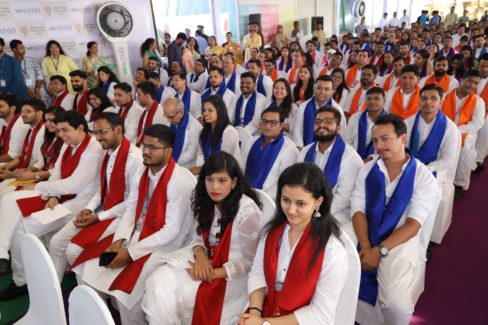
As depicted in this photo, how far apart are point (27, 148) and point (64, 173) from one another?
39.1 inches

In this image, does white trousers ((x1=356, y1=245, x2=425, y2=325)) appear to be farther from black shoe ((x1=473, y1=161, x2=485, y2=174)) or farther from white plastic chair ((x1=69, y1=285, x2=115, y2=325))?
black shoe ((x1=473, y1=161, x2=485, y2=174))

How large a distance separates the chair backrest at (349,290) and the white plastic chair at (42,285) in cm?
106

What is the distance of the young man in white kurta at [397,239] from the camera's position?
1745mm

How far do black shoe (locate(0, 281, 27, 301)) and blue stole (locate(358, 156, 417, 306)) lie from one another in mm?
2132

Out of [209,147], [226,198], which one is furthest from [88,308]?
[209,147]

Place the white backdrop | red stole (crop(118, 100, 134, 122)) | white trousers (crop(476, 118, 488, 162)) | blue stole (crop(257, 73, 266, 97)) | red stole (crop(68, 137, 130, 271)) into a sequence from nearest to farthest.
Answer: red stole (crop(68, 137, 130, 271))
white trousers (crop(476, 118, 488, 162))
red stole (crop(118, 100, 134, 122))
blue stole (crop(257, 73, 266, 97))
the white backdrop

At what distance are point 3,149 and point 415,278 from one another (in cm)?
384

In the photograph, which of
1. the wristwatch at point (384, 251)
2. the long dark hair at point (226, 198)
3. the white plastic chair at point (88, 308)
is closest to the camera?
the white plastic chair at point (88, 308)

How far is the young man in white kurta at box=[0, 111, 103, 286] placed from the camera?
2.43 metres

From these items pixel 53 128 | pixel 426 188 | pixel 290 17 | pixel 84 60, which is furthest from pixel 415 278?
pixel 290 17

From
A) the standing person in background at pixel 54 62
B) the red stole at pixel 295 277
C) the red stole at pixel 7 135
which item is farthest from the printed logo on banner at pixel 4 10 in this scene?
the red stole at pixel 295 277

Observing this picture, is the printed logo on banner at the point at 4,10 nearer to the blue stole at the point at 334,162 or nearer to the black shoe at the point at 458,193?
the blue stole at the point at 334,162

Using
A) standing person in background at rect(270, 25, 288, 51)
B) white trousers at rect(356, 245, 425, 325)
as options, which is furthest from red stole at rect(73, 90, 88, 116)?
standing person in background at rect(270, 25, 288, 51)

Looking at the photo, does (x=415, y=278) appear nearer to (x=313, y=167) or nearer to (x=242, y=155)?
(x=313, y=167)
